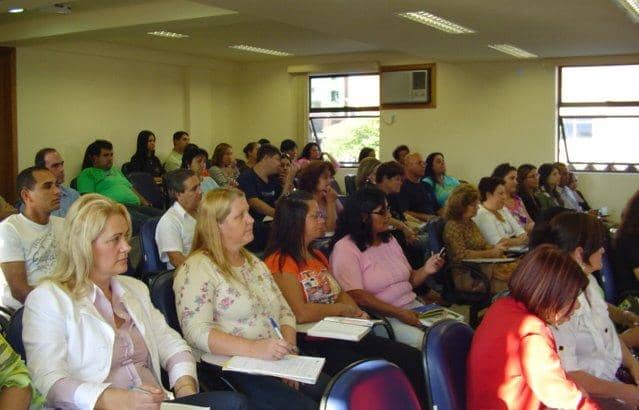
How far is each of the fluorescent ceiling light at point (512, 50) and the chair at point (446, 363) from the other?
6692 millimetres

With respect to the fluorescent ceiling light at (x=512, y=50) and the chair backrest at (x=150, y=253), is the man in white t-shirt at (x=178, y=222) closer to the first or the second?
the chair backrest at (x=150, y=253)

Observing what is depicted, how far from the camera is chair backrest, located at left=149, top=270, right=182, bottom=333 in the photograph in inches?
110

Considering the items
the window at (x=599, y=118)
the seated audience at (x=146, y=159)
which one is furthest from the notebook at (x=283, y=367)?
the window at (x=599, y=118)

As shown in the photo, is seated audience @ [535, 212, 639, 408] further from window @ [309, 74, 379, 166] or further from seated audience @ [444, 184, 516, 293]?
window @ [309, 74, 379, 166]

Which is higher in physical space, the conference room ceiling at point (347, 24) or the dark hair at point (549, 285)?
the conference room ceiling at point (347, 24)

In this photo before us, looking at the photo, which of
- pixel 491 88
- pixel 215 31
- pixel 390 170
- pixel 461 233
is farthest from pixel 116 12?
pixel 491 88

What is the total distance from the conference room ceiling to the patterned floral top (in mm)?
3285

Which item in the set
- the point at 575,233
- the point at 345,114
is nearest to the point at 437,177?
the point at 345,114

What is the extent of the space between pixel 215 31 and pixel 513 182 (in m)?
4.16

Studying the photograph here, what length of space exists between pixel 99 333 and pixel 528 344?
1288mm

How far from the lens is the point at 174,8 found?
6.82 m

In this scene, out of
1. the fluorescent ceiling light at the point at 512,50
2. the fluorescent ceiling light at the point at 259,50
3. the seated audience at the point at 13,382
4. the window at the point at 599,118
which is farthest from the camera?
the fluorescent ceiling light at the point at 259,50

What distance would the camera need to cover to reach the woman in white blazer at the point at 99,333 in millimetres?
2074

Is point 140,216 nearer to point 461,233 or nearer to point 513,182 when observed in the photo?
point 461,233
